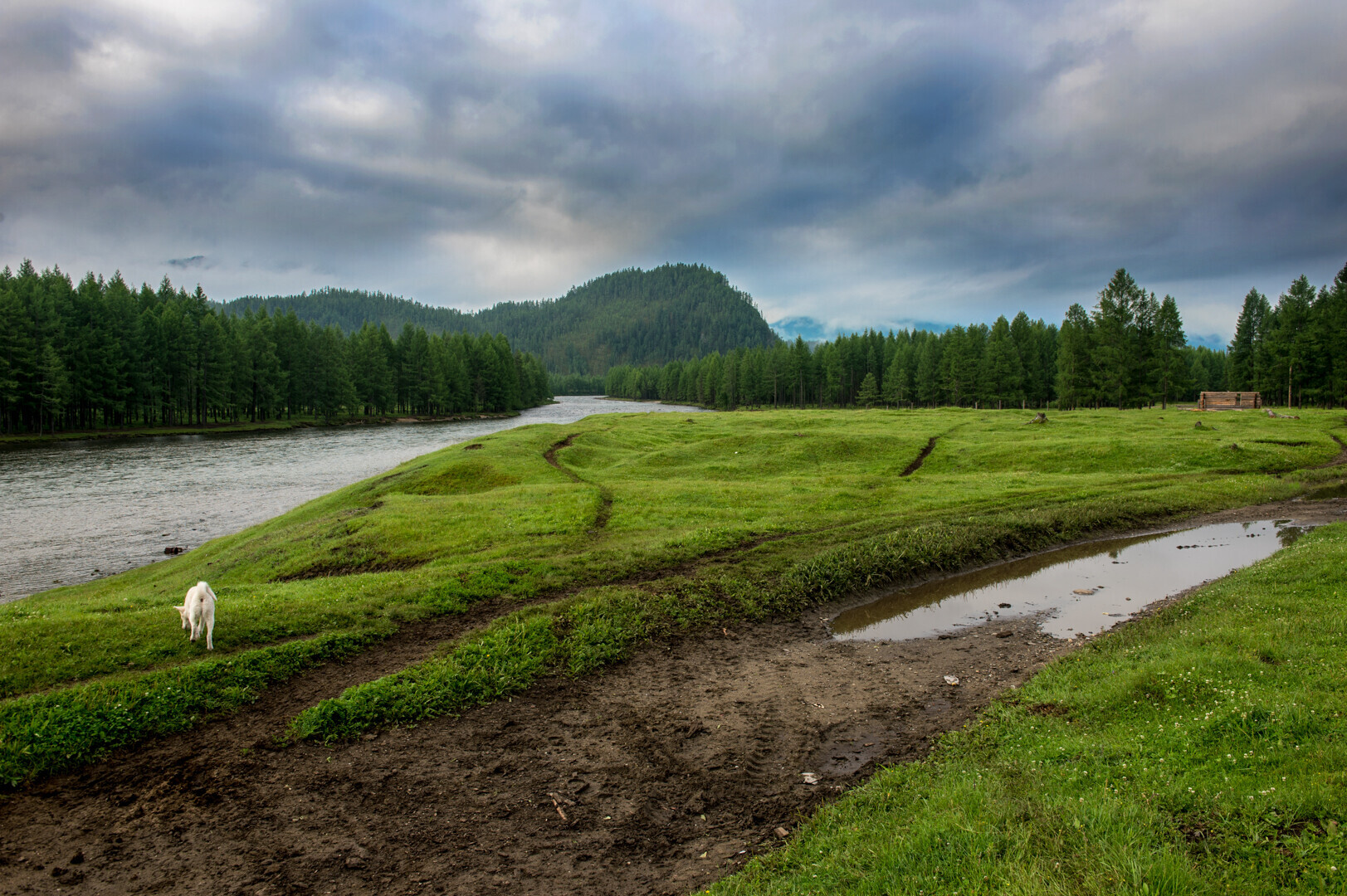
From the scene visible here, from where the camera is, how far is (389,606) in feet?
55.8

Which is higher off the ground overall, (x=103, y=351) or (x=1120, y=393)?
(x=103, y=351)

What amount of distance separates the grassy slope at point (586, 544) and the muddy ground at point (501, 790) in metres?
1.06

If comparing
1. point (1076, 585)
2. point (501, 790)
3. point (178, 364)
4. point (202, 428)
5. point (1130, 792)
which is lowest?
point (501, 790)

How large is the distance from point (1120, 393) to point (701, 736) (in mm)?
110174

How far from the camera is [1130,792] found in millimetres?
7457

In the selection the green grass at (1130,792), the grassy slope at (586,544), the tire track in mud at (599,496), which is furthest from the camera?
the tire track in mud at (599,496)

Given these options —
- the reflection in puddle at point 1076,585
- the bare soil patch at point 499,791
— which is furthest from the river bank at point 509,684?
the reflection in puddle at point 1076,585

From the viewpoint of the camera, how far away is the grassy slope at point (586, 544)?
43.2 feet

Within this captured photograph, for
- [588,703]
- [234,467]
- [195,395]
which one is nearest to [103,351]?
[195,395]

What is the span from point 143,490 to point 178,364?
7184 cm

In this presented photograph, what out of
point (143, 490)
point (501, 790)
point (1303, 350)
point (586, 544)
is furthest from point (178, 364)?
point (1303, 350)

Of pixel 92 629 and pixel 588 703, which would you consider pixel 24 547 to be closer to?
pixel 92 629

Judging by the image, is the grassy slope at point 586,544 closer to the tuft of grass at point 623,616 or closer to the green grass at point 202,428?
the tuft of grass at point 623,616

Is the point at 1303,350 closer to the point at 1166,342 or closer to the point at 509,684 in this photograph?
the point at 1166,342
